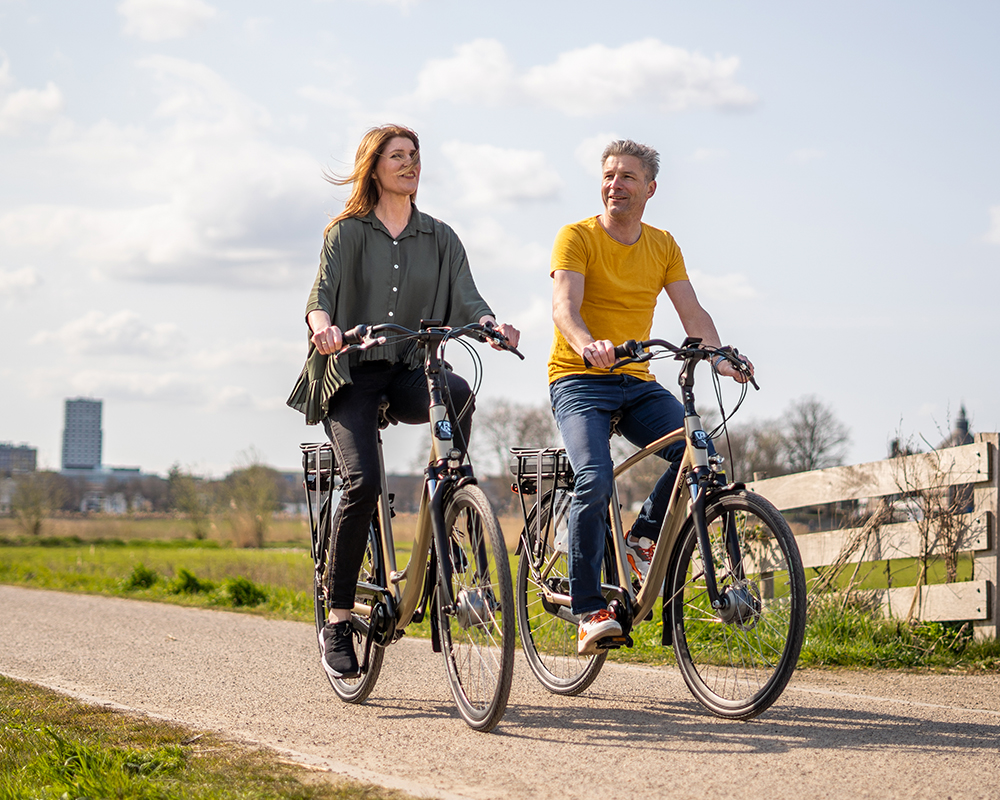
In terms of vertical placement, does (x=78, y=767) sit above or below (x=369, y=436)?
below

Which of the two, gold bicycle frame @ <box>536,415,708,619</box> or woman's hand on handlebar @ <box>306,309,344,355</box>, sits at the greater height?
woman's hand on handlebar @ <box>306,309,344,355</box>

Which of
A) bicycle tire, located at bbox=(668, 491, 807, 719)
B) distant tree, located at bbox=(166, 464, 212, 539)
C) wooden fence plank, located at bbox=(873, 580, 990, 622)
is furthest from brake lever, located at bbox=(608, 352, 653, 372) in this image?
distant tree, located at bbox=(166, 464, 212, 539)

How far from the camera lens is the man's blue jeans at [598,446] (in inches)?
178

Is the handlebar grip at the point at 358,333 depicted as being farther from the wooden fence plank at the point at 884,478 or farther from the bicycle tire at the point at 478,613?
the wooden fence plank at the point at 884,478

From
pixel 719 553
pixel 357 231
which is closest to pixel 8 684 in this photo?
pixel 357 231

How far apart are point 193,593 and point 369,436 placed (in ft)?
23.4

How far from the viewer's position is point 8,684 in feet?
17.5

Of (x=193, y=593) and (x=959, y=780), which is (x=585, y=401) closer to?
(x=959, y=780)

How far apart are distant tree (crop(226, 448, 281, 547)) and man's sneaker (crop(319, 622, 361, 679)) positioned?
2710 cm

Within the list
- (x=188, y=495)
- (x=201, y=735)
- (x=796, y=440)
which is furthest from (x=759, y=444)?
(x=201, y=735)

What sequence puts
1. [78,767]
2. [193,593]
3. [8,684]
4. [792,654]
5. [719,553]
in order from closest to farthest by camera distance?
[78,767]
[792,654]
[719,553]
[8,684]
[193,593]

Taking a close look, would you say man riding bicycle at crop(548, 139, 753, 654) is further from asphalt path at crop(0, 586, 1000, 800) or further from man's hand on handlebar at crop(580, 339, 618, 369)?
asphalt path at crop(0, 586, 1000, 800)

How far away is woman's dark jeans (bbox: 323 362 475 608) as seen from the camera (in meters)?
4.71

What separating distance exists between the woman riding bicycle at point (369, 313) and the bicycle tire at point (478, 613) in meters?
0.60
